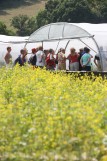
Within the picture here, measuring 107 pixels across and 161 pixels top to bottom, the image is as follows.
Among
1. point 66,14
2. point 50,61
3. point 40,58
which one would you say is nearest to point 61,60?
point 50,61

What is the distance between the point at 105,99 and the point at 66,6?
89775mm

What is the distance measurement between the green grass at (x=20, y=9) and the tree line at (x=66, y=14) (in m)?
8.82

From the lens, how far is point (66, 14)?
308 ft

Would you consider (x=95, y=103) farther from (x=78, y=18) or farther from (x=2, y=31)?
(x=78, y=18)

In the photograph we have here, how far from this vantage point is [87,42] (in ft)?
69.5

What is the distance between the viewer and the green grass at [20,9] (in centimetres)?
11468

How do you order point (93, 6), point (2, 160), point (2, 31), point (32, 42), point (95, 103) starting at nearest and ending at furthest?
point (2, 160)
point (95, 103)
point (32, 42)
point (2, 31)
point (93, 6)

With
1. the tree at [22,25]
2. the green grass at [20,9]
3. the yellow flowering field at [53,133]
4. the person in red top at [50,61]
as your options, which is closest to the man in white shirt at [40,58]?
the person in red top at [50,61]

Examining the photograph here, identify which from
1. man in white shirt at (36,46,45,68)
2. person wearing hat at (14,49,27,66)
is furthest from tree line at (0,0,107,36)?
man in white shirt at (36,46,45,68)

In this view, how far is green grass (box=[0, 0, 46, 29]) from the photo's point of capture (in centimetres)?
11468

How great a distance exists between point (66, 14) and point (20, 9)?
89.7ft

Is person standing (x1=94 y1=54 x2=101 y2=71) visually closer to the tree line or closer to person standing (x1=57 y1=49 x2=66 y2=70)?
person standing (x1=57 y1=49 x2=66 y2=70)

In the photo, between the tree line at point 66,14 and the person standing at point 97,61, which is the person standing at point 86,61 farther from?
the tree line at point 66,14

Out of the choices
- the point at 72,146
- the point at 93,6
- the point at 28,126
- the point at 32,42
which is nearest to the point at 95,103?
the point at 28,126
